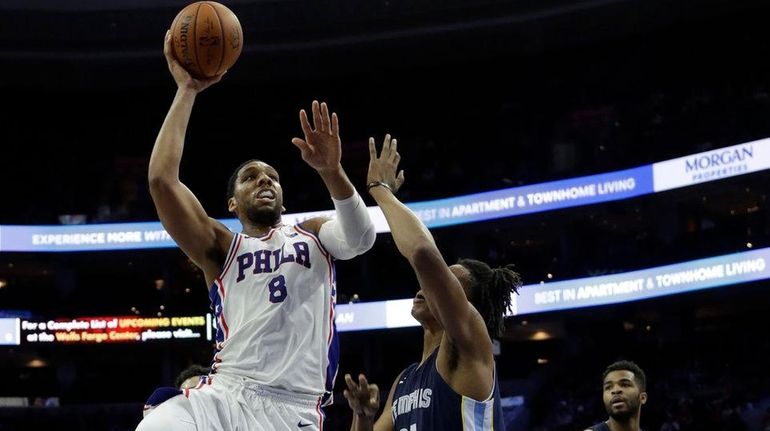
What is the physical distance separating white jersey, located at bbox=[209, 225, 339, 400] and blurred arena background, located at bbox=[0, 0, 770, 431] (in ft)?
50.8

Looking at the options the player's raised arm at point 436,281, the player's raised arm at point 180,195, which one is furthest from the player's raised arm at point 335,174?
the player's raised arm at point 180,195

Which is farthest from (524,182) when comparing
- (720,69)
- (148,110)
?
(148,110)

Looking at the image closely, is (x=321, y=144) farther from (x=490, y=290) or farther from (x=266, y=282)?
(x=490, y=290)

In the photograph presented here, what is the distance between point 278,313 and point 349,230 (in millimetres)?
441

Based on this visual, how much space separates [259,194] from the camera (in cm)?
468

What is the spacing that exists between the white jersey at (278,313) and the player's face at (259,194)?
10cm

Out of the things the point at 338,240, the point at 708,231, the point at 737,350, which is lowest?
the point at 338,240

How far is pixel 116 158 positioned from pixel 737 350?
16.4 m

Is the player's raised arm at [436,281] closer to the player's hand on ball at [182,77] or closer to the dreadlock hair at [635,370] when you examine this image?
the player's hand on ball at [182,77]

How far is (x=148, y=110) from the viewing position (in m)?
28.3

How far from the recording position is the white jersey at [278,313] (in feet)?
14.3

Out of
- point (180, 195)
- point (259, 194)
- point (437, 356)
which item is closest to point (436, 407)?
point (437, 356)

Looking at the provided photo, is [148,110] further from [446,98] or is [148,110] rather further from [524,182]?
[524,182]

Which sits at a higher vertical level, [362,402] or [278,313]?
[278,313]
